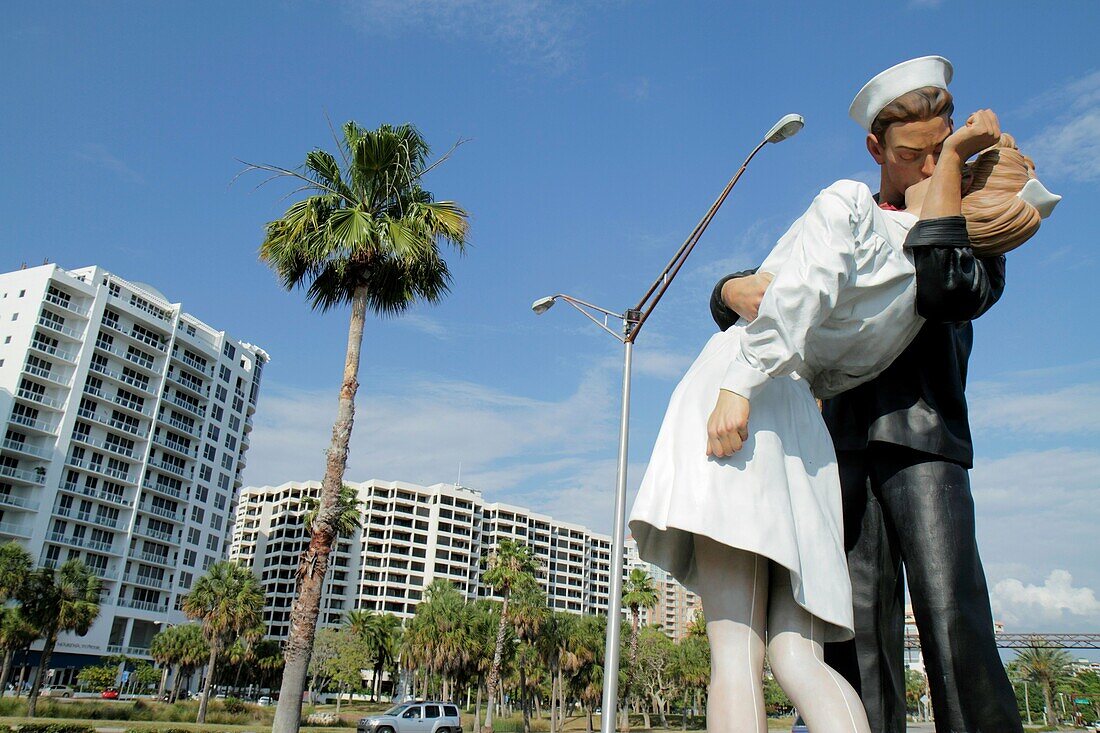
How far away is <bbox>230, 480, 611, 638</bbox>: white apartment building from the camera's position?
96.4 m

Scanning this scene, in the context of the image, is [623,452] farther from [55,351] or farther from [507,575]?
[55,351]

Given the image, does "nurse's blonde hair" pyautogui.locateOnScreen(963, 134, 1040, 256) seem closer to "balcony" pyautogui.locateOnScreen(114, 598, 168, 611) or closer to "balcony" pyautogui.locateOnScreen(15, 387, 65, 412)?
"balcony" pyautogui.locateOnScreen(15, 387, 65, 412)

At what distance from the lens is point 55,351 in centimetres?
5988

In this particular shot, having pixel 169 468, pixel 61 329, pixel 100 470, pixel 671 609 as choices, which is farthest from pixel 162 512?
pixel 671 609

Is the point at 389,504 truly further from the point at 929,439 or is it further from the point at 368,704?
the point at 929,439

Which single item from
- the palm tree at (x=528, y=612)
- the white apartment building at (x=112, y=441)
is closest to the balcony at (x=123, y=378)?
the white apartment building at (x=112, y=441)

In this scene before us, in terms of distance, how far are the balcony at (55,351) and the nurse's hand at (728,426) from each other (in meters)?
67.6

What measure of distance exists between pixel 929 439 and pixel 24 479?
66174 millimetres

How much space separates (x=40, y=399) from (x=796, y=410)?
222 ft

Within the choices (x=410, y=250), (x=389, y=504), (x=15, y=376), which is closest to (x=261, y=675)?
(x=15, y=376)

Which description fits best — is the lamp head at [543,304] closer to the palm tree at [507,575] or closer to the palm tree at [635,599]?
the palm tree at [507,575]

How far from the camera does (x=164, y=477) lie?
66.9 metres

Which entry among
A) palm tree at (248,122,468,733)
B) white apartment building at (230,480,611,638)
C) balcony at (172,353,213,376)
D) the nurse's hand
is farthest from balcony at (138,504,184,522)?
the nurse's hand

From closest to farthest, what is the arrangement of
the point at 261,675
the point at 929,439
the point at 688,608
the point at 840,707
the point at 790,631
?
1. the point at 840,707
2. the point at 790,631
3. the point at 929,439
4. the point at 261,675
5. the point at 688,608
